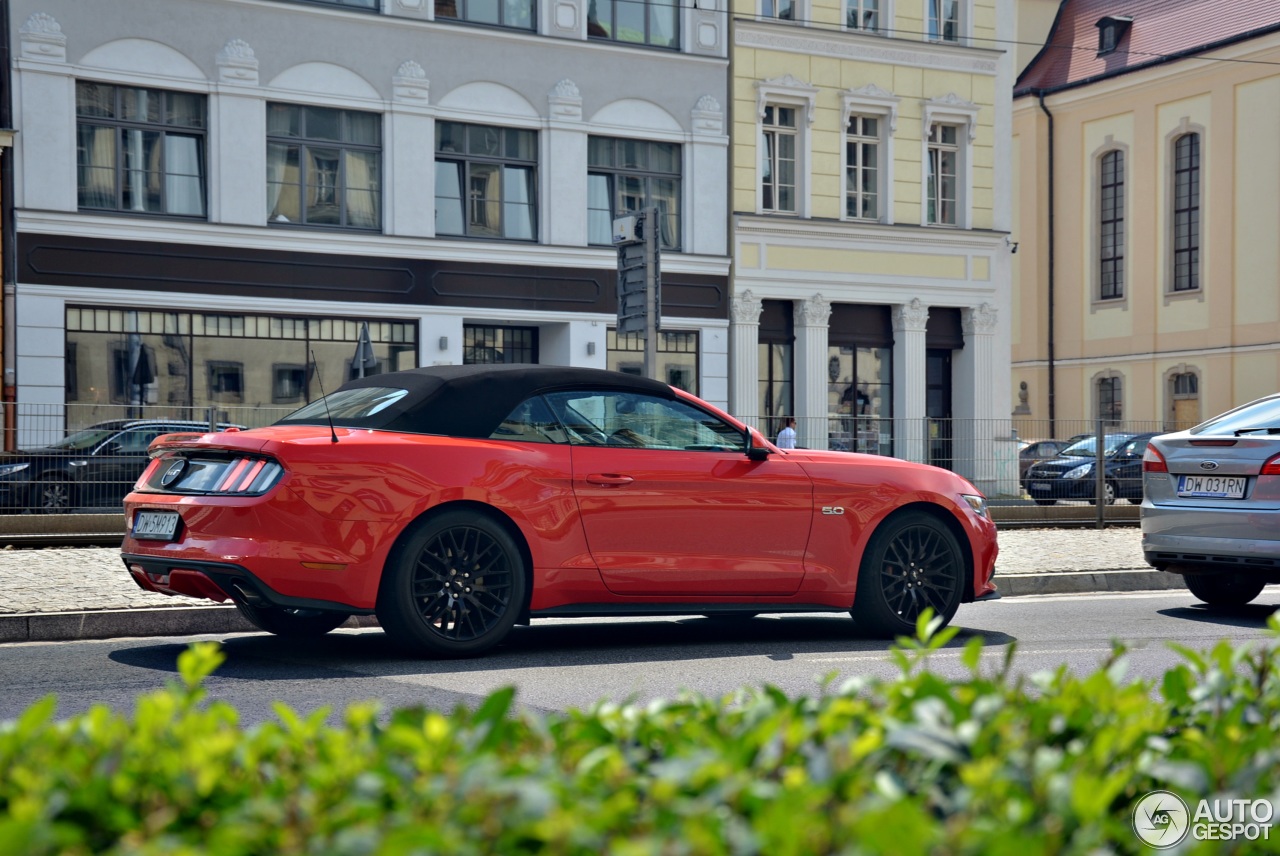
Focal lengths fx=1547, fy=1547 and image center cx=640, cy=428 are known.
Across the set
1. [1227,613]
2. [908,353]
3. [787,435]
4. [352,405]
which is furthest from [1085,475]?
[352,405]

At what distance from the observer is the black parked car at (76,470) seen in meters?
14.8

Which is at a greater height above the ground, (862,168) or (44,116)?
(862,168)

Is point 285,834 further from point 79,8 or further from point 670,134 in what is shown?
point 670,134

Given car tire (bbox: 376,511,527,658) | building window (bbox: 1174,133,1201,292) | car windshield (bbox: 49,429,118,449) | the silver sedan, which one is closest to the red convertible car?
car tire (bbox: 376,511,527,658)

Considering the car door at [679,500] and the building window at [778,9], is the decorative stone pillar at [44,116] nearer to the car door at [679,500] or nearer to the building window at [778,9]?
the building window at [778,9]

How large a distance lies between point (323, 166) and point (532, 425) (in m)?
18.0

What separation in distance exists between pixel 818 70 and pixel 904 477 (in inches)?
854

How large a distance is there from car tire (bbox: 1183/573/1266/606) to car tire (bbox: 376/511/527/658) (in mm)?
5933

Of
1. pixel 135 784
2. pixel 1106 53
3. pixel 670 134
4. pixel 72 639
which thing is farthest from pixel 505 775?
pixel 1106 53

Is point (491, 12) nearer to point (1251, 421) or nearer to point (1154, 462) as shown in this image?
point (1154, 462)

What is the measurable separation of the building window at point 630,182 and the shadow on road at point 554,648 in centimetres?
1800

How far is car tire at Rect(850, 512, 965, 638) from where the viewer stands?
8766 mm

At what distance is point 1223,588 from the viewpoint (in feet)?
37.6

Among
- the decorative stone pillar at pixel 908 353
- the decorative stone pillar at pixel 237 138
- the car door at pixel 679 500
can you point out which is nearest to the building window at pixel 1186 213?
the decorative stone pillar at pixel 908 353
